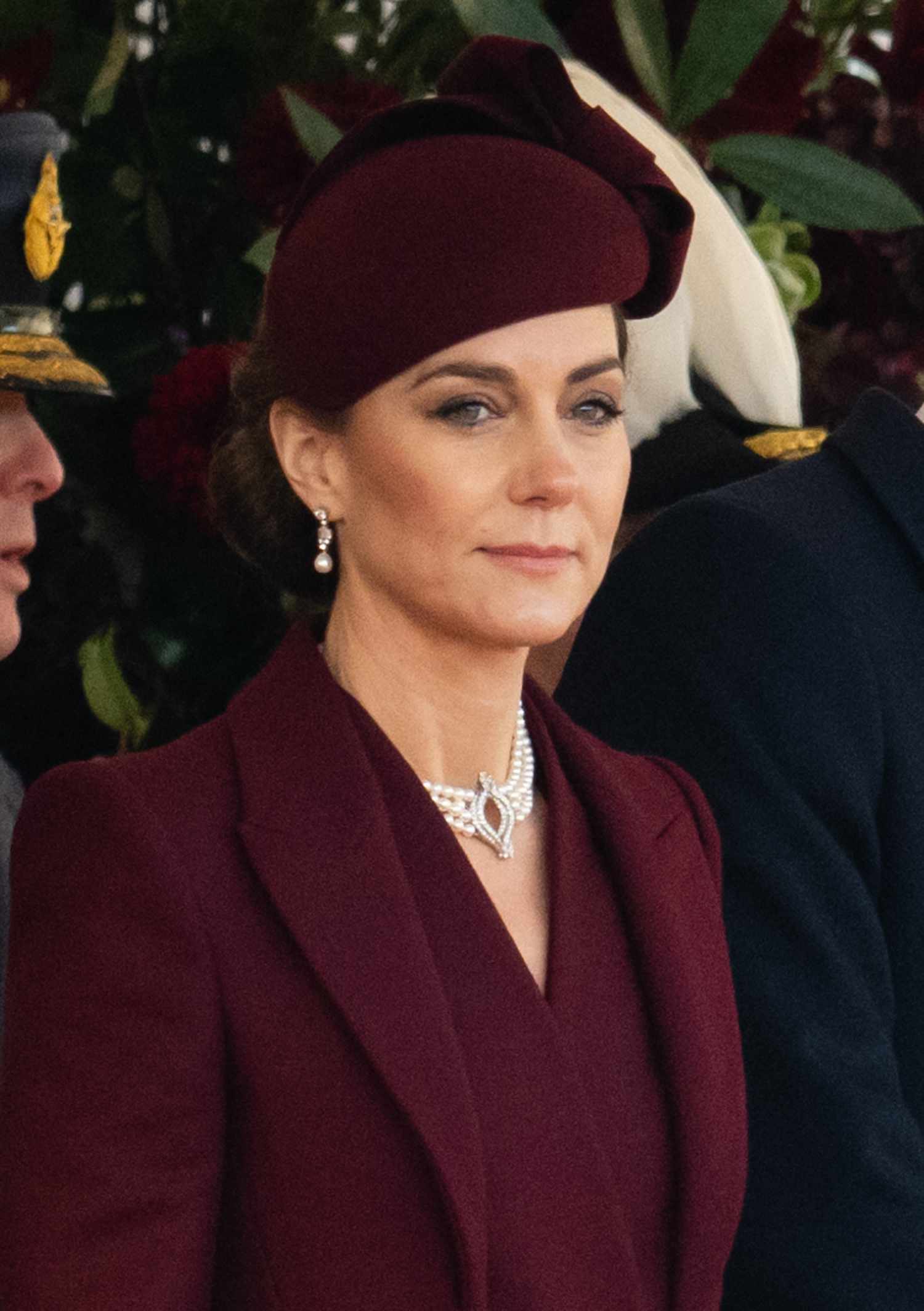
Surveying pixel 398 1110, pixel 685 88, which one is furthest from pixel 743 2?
pixel 398 1110

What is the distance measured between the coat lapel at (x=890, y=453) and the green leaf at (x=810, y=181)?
0.12 m

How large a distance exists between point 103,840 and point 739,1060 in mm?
368

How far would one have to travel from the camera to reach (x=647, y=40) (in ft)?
4.54

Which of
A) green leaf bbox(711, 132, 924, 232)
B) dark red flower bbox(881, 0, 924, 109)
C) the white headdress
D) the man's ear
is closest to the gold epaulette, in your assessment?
the white headdress

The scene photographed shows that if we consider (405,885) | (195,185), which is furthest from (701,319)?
(405,885)

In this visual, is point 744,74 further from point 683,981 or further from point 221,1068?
point 221,1068

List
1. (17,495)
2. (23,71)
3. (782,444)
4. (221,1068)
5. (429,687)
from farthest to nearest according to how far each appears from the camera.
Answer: (782,444), (23,71), (17,495), (429,687), (221,1068)

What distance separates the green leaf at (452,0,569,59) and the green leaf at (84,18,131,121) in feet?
0.71

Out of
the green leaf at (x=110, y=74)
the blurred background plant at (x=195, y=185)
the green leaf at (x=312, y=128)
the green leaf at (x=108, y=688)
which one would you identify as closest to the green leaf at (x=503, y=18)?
the blurred background plant at (x=195, y=185)

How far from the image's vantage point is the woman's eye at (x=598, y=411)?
1093mm

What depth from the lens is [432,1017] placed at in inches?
39.5

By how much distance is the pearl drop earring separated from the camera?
1.10 meters

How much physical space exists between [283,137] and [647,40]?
0.24 metres

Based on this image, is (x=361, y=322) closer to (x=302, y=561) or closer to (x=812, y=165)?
(x=302, y=561)
